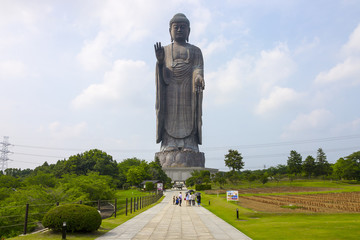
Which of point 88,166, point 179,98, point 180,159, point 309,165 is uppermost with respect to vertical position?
point 179,98

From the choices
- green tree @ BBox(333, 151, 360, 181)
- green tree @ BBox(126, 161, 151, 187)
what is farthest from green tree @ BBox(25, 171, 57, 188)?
green tree @ BBox(333, 151, 360, 181)

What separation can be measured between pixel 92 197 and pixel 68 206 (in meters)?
13.5

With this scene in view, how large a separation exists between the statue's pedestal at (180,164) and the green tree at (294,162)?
16585mm

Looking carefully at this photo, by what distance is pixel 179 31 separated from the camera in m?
56.1

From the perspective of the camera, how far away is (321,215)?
13133 millimetres

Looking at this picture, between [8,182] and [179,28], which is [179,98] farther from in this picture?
[8,182]

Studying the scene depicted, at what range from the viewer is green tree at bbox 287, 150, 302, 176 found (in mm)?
56250

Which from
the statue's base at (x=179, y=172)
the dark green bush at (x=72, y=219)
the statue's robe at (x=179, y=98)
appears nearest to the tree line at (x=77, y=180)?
the statue's base at (x=179, y=172)

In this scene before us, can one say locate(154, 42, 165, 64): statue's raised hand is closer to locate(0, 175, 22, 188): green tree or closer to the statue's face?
the statue's face

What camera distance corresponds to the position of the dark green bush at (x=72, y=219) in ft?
27.3

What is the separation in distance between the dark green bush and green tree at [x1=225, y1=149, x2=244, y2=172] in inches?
1649

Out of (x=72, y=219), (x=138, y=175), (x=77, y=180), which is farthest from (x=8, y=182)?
(x=72, y=219)

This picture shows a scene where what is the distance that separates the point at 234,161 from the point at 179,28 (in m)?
26.2

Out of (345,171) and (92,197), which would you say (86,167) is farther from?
(345,171)
